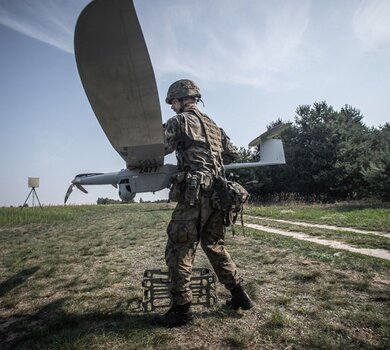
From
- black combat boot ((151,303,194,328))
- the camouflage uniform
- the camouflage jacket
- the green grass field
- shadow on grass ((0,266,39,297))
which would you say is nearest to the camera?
the green grass field

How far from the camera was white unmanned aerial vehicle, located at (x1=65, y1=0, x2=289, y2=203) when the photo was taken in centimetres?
372

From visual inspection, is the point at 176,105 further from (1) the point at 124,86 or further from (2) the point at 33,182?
(2) the point at 33,182

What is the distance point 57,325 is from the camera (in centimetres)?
276

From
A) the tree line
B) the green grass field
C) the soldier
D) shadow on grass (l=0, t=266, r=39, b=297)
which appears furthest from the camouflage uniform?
the tree line

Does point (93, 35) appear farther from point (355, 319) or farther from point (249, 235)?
point (249, 235)

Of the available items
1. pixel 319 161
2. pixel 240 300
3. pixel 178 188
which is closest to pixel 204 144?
pixel 178 188

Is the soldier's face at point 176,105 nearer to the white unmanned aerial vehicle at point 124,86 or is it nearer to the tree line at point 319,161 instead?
the white unmanned aerial vehicle at point 124,86

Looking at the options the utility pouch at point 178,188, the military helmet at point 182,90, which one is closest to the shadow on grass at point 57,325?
the utility pouch at point 178,188

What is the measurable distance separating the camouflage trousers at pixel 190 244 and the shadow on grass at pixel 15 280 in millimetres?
2658

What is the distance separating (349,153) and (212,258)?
2704 centimetres

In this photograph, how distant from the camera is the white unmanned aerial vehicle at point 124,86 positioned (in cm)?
372

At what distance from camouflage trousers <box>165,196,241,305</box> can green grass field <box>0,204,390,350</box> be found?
1.18ft

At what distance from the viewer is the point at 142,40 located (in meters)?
3.80

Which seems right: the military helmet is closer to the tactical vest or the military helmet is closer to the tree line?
the tactical vest
